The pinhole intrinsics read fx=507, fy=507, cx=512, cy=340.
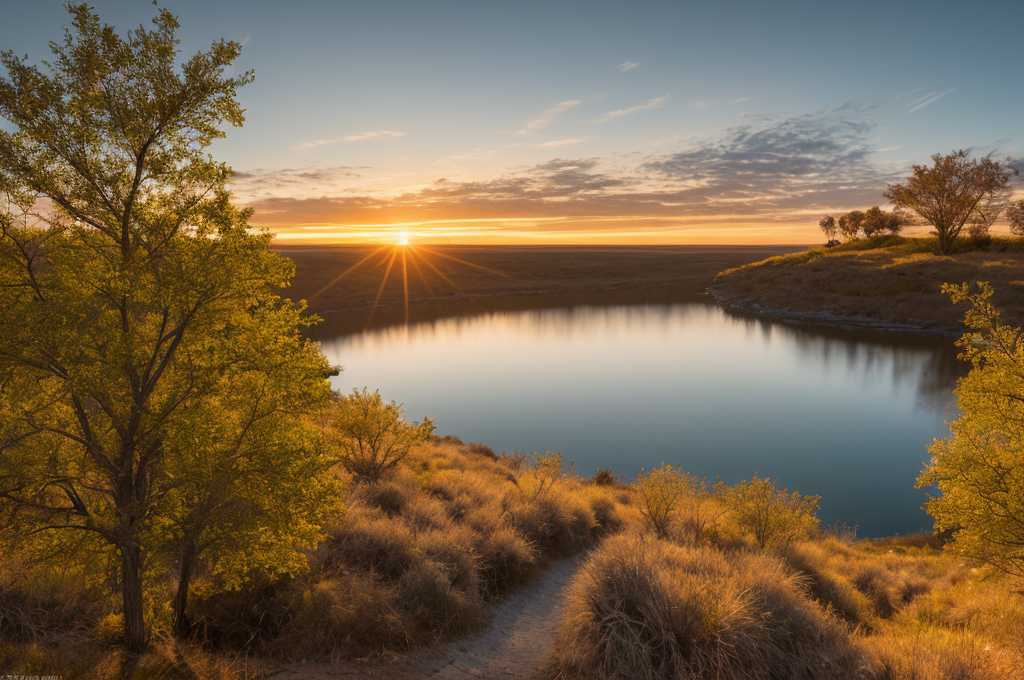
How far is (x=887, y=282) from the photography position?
58781 mm

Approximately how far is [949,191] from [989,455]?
2831 inches

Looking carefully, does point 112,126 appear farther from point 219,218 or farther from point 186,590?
point 186,590

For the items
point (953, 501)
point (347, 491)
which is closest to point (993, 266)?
point (953, 501)

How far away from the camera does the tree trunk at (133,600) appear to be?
22.6 ft

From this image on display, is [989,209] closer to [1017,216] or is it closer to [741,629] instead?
[1017,216]

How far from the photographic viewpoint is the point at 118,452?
23.0 ft

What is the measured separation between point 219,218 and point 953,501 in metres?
13.3

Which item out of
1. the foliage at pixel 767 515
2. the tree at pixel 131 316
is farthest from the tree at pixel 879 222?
the tree at pixel 131 316

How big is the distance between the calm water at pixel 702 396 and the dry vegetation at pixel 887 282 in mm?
5800

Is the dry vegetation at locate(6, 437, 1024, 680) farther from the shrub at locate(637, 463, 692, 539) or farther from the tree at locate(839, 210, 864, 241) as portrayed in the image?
the tree at locate(839, 210, 864, 241)

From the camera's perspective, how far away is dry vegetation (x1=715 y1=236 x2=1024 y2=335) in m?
51.3

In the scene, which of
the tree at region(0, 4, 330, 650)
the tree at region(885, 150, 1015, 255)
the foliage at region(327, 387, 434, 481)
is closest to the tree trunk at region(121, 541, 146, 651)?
the tree at region(0, 4, 330, 650)

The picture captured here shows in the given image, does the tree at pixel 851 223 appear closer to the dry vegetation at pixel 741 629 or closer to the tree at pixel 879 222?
the tree at pixel 879 222

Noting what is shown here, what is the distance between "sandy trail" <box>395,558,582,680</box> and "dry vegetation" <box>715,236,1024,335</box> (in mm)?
54534
